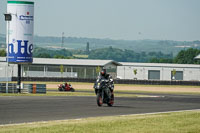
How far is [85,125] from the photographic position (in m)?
15.8

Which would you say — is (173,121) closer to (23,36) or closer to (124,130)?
(124,130)

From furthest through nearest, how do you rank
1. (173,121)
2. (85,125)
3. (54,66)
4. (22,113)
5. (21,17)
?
(54,66) → (21,17) → (22,113) → (173,121) → (85,125)

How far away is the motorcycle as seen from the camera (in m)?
26.5

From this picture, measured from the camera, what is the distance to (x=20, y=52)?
149 ft

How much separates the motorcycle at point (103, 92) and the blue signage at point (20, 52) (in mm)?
19003

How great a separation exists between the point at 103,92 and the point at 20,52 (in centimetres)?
1965

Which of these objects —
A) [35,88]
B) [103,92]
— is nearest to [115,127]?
[103,92]

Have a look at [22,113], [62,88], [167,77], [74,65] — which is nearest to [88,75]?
[74,65]

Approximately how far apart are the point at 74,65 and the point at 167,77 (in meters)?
27.7

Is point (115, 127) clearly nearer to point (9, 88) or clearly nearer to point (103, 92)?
point (103, 92)

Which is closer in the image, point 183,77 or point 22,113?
point 22,113

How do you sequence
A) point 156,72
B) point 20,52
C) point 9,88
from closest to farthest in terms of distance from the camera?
point 9,88
point 20,52
point 156,72

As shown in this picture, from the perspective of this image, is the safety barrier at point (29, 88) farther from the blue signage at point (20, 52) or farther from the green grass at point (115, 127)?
the green grass at point (115, 127)

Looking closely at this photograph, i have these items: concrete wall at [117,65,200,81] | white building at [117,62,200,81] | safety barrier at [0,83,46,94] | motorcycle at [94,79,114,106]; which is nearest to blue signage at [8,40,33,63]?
safety barrier at [0,83,46,94]
